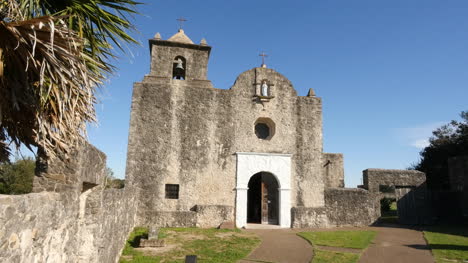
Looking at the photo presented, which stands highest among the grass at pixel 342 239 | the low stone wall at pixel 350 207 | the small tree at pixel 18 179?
the small tree at pixel 18 179

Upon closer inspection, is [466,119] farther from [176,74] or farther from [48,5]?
[48,5]

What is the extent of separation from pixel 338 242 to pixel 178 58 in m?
10.8

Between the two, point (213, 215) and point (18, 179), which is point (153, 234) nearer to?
point (213, 215)

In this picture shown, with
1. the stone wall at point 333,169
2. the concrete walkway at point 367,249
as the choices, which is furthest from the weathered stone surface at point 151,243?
the stone wall at point 333,169

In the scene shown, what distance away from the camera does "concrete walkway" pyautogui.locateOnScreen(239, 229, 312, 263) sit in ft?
27.7

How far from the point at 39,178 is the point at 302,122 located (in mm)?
12885

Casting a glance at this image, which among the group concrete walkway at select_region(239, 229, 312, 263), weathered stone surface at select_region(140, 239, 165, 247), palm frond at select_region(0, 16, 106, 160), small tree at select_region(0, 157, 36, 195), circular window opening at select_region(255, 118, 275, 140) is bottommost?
concrete walkway at select_region(239, 229, 312, 263)

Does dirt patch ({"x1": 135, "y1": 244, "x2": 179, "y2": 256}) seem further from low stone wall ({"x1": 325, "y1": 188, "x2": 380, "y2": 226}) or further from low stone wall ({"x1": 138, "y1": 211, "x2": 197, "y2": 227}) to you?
low stone wall ({"x1": 325, "y1": 188, "x2": 380, "y2": 226})

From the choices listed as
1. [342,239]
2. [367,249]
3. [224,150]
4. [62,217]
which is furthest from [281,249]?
[62,217]

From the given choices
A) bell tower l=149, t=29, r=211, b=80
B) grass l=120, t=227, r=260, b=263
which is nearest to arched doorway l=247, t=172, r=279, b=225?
grass l=120, t=227, r=260, b=263

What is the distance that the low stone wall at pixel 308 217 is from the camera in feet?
48.3

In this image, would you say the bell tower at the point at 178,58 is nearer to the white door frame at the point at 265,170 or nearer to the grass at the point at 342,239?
the white door frame at the point at 265,170

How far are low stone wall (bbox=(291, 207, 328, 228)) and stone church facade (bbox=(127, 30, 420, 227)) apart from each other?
→ 0.04 meters

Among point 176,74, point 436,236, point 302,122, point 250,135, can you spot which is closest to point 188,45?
point 176,74
